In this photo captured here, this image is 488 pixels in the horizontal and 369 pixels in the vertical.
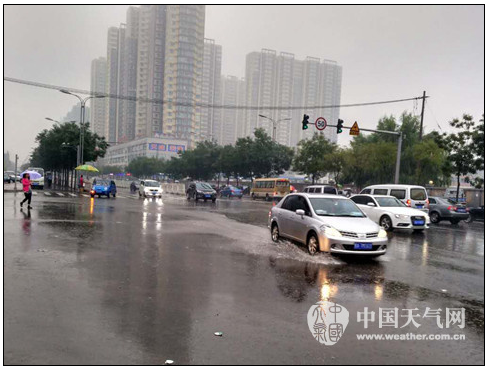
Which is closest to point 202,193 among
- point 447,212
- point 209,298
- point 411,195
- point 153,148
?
point 411,195

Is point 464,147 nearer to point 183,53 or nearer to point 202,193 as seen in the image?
point 202,193

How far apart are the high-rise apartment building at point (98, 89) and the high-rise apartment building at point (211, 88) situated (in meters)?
35.8

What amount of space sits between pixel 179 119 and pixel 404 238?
132 metres

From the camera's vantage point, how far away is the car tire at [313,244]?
9367 mm

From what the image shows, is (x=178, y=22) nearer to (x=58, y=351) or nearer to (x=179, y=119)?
(x=179, y=119)

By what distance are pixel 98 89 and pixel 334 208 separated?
499 ft

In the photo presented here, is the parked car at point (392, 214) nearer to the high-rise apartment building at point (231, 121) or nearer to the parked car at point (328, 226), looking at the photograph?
the parked car at point (328, 226)

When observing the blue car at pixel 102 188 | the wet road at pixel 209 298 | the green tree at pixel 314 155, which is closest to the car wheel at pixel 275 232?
the wet road at pixel 209 298

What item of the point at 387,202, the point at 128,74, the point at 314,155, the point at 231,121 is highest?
the point at 128,74

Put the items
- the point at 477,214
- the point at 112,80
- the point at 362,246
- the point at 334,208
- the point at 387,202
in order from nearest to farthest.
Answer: the point at 362,246 → the point at 334,208 → the point at 387,202 → the point at 477,214 → the point at 112,80

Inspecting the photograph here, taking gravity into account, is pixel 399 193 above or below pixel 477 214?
above

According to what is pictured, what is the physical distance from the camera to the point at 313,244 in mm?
9461

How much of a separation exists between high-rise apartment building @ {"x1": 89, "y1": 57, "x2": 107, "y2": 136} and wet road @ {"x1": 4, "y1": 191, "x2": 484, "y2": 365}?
467 feet

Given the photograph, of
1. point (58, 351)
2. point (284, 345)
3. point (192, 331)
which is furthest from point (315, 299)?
point (58, 351)
